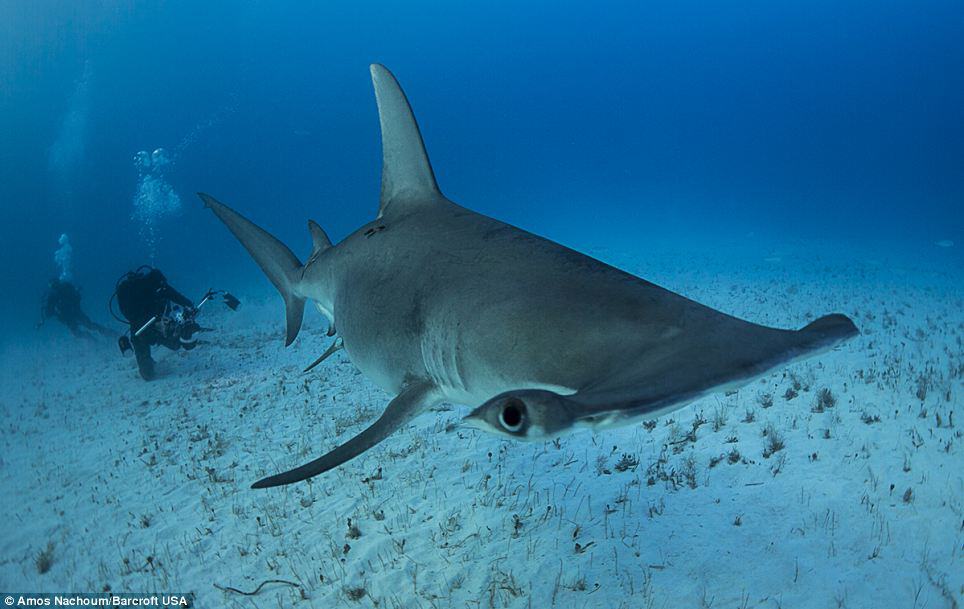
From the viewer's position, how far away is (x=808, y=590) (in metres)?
2.92

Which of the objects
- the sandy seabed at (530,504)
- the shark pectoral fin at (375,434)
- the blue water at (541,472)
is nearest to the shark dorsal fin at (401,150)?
the shark pectoral fin at (375,434)

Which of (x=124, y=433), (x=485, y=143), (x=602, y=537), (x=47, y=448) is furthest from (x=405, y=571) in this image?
(x=485, y=143)

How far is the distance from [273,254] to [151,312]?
859 cm

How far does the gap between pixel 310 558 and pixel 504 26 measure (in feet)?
512

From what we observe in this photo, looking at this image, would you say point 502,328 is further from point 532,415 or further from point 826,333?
point 826,333

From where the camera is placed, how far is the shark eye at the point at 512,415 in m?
1.13

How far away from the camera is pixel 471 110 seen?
516ft

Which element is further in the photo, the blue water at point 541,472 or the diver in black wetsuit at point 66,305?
the diver in black wetsuit at point 66,305

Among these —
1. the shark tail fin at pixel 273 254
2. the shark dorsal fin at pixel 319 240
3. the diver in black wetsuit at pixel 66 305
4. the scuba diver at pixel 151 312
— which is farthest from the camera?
the diver in black wetsuit at pixel 66 305

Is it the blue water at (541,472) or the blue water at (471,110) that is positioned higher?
the blue water at (471,110)

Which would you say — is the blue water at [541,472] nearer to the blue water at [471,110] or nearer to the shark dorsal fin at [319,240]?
the shark dorsal fin at [319,240]

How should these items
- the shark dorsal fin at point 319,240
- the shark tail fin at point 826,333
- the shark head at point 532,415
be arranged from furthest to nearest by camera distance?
the shark dorsal fin at point 319,240
the shark tail fin at point 826,333
the shark head at point 532,415

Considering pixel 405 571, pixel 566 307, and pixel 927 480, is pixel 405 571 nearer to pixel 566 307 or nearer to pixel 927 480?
pixel 566 307

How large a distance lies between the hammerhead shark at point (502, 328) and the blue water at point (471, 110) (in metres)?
90.6
